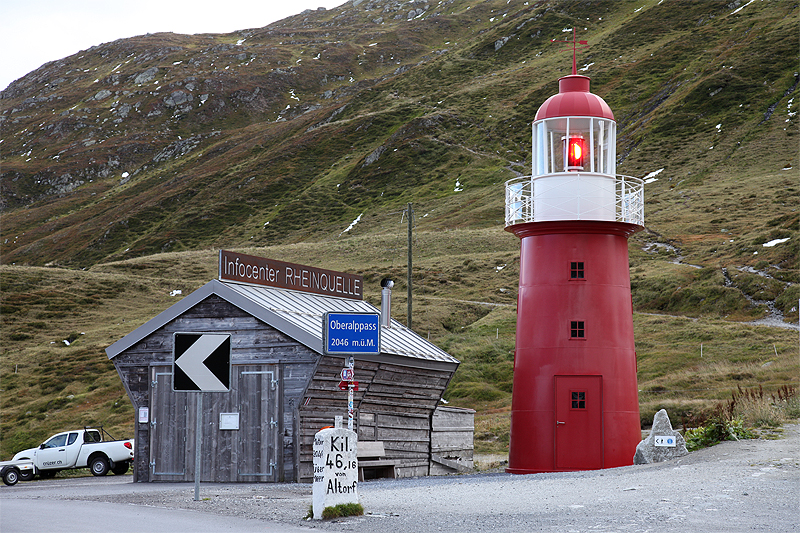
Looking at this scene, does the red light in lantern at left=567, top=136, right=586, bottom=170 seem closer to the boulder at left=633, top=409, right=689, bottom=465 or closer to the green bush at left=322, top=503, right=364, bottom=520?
the boulder at left=633, top=409, right=689, bottom=465

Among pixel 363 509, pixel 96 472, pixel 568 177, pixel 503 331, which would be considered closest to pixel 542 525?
pixel 363 509

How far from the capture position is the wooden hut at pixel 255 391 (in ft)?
59.1

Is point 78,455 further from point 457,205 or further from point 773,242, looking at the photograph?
point 457,205

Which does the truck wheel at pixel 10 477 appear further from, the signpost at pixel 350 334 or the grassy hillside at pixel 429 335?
the signpost at pixel 350 334

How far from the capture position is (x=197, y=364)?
36.6ft

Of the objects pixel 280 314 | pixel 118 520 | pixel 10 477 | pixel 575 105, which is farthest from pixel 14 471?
pixel 575 105

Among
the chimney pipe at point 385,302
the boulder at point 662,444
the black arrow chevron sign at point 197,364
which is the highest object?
the chimney pipe at point 385,302

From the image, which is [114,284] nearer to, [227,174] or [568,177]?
[568,177]

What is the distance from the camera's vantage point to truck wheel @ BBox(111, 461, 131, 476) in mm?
25797

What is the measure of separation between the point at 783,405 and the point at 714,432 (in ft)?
13.8

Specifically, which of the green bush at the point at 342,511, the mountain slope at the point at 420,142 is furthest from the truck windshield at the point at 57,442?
the mountain slope at the point at 420,142

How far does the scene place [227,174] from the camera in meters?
156

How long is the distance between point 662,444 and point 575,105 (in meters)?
7.86

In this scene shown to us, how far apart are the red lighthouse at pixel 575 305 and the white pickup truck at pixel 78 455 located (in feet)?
42.4
